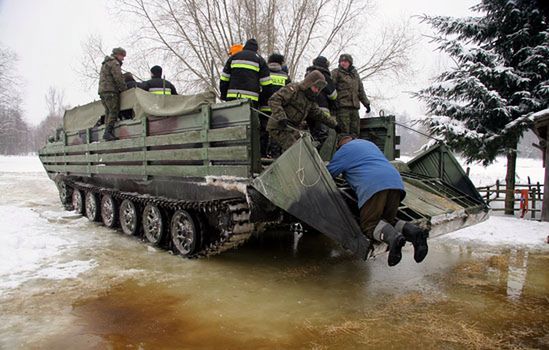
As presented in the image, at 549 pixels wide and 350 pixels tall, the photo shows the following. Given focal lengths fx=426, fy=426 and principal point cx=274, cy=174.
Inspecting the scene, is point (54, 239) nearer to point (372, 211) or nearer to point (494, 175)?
point (372, 211)

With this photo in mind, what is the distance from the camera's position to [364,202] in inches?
156

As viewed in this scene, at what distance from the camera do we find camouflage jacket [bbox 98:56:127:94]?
24.2 ft

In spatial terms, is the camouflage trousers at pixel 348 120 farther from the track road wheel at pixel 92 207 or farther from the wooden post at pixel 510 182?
the wooden post at pixel 510 182

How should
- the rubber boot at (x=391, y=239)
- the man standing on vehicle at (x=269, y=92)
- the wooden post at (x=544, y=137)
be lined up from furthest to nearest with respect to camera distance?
the wooden post at (x=544, y=137) < the man standing on vehicle at (x=269, y=92) < the rubber boot at (x=391, y=239)

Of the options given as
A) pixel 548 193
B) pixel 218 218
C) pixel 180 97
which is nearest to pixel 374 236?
pixel 218 218

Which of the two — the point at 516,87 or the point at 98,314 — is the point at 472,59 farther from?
the point at 98,314

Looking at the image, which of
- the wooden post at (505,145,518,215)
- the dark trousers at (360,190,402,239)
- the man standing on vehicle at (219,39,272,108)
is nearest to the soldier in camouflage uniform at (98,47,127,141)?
the man standing on vehicle at (219,39,272,108)

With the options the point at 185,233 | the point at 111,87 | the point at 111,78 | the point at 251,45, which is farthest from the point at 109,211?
the point at 251,45

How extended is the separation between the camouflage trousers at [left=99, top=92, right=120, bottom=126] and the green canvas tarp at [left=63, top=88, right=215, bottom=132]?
0.11m

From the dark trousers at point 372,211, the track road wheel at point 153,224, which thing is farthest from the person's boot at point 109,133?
the dark trousers at point 372,211

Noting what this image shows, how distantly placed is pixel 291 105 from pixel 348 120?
192cm

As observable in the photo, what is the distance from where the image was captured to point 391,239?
144 inches

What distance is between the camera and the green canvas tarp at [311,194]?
3955 millimetres

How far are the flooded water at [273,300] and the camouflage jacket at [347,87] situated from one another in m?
2.38
